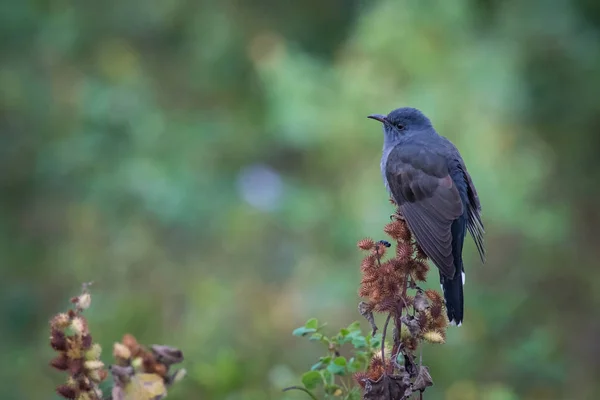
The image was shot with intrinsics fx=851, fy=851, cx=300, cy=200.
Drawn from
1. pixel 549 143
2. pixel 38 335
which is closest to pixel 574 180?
pixel 549 143

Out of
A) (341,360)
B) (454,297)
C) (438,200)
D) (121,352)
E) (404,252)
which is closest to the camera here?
(121,352)

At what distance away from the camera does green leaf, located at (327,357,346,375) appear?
7.32 feet

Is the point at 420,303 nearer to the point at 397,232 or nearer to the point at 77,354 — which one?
the point at 397,232

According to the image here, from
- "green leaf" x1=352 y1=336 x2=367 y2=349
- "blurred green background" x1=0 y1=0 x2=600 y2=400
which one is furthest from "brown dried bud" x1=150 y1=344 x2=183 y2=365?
"blurred green background" x1=0 y1=0 x2=600 y2=400

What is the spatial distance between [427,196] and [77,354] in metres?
1.73

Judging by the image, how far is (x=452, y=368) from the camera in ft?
15.4

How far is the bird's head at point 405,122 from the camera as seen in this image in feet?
12.6

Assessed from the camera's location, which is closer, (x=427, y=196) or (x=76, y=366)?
(x=76, y=366)

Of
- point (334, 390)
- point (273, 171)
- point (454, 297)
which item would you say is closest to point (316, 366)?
point (334, 390)

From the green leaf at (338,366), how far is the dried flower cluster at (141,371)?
1.32 feet

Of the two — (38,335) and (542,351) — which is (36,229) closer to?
(38,335)

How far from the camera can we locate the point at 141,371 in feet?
6.65

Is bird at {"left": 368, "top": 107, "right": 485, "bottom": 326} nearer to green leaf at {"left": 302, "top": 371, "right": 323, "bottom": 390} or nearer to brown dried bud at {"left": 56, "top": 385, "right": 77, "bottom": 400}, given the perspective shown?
green leaf at {"left": 302, "top": 371, "right": 323, "bottom": 390}

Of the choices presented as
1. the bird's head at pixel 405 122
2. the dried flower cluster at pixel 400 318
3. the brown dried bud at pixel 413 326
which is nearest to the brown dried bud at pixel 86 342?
the dried flower cluster at pixel 400 318
